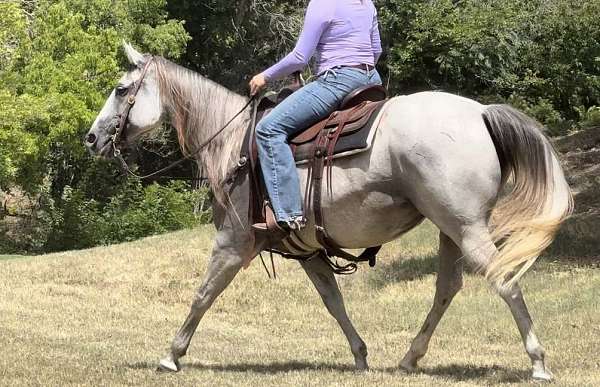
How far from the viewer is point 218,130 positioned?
7547 mm

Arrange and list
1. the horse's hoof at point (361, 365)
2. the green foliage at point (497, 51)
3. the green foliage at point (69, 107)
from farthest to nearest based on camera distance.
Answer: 1. the green foliage at point (497, 51)
2. the green foliage at point (69, 107)
3. the horse's hoof at point (361, 365)

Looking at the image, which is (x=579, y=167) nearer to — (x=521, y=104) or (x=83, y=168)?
(x=521, y=104)

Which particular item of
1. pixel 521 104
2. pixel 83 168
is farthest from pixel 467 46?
pixel 83 168

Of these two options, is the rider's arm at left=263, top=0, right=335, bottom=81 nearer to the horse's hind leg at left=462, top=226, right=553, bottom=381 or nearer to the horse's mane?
the horse's mane

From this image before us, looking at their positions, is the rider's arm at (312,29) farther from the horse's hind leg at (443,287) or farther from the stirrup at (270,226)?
the horse's hind leg at (443,287)

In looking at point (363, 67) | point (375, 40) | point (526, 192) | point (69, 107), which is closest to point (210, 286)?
point (363, 67)

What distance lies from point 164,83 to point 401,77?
2272 cm

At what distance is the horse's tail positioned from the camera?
249 inches

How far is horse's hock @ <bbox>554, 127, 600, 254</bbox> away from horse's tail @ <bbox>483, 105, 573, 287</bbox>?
730 centimetres

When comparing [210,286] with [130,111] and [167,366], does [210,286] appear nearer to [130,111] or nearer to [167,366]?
[167,366]

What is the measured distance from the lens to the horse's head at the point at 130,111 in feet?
Result: 24.9

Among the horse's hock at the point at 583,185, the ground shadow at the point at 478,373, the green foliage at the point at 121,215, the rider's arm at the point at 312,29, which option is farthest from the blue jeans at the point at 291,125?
the green foliage at the point at 121,215

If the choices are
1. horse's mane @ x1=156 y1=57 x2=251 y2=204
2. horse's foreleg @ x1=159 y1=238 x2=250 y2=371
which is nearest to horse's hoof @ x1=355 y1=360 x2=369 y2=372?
horse's foreleg @ x1=159 y1=238 x2=250 y2=371

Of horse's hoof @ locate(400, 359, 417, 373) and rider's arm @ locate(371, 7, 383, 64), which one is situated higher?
rider's arm @ locate(371, 7, 383, 64)
